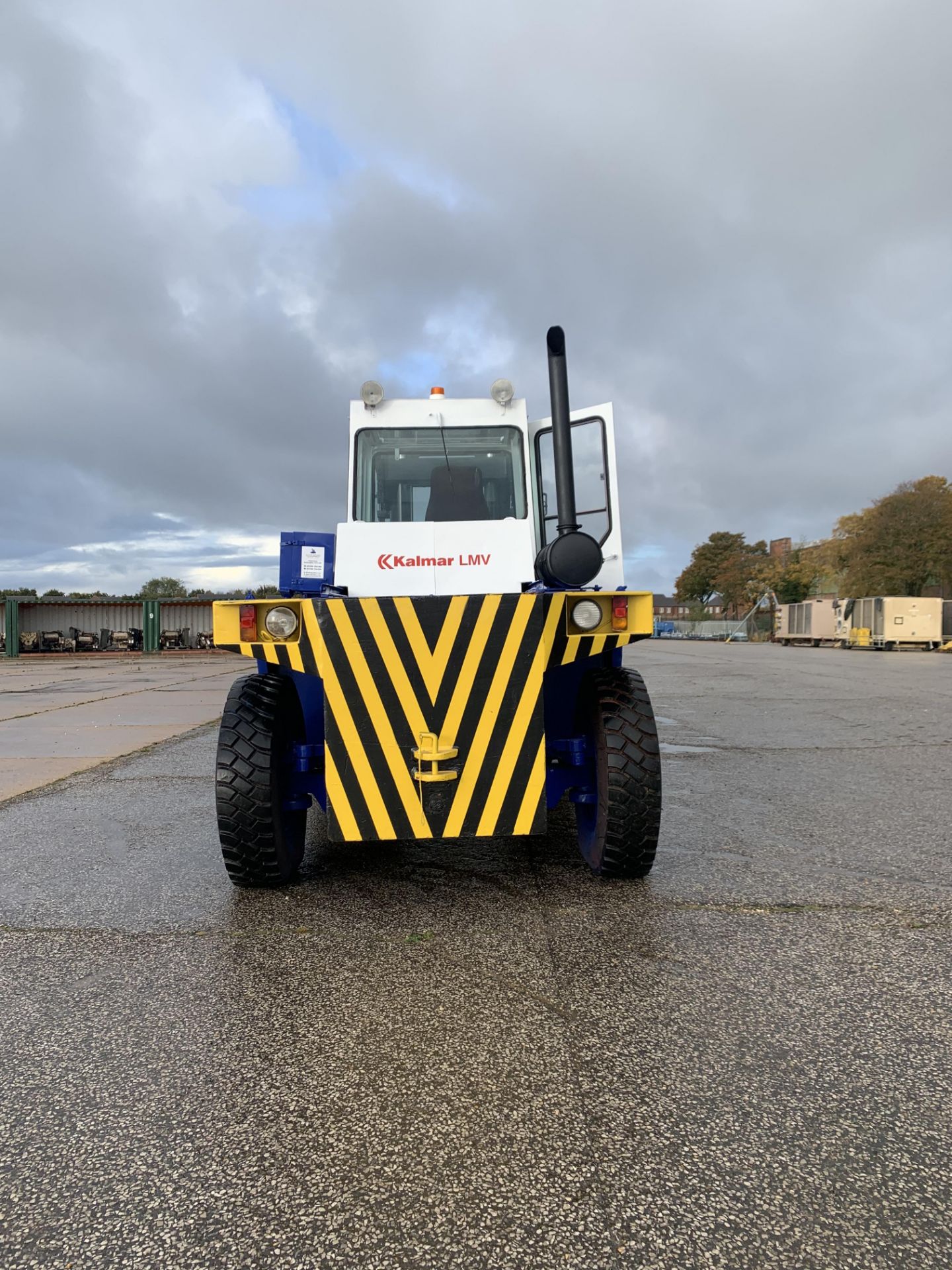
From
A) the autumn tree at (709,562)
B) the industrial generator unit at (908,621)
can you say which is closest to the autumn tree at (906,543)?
the industrial generator unit at (908,621)

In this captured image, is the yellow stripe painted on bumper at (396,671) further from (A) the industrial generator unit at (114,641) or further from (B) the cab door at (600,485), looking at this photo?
(A) the industrial generator unit at (114,641)

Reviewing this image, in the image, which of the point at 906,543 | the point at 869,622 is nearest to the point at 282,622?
the point at 869,622

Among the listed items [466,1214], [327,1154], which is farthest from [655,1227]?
[327,1154]

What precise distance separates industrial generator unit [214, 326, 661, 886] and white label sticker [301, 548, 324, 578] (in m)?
0.25

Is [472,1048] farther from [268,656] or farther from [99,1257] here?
[268,656]

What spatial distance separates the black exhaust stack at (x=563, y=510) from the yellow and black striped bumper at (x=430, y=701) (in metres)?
0.27

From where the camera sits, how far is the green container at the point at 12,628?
3234 centimetres

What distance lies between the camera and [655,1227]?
1.65m

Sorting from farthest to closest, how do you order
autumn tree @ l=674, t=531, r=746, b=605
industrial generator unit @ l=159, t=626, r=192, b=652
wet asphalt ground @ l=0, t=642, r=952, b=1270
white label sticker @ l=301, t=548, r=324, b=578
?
autumn tree @ l=674, t=531, r=746, b=605, industrial generator unit @ l=159, t=626, r=192, b=652, white label sticker @ l=301, t=548, r=324, b=578, wet asphalt ground @ l=0, t=642, r=952, b=1270

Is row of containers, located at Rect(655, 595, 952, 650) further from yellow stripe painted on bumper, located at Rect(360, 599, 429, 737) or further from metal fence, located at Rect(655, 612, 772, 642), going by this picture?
yellow stripe painted on bumper, located at Rect(360, 599, 429, 737)

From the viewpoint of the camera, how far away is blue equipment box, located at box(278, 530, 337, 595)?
14.7 ft

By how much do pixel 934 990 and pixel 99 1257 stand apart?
2567 mm

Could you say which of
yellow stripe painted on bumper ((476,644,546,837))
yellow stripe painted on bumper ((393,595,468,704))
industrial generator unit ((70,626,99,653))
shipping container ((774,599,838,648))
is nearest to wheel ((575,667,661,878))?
yellow stripe painted on bumper ((476,644,546,837))

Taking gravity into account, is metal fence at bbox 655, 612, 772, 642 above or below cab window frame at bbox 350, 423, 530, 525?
below
